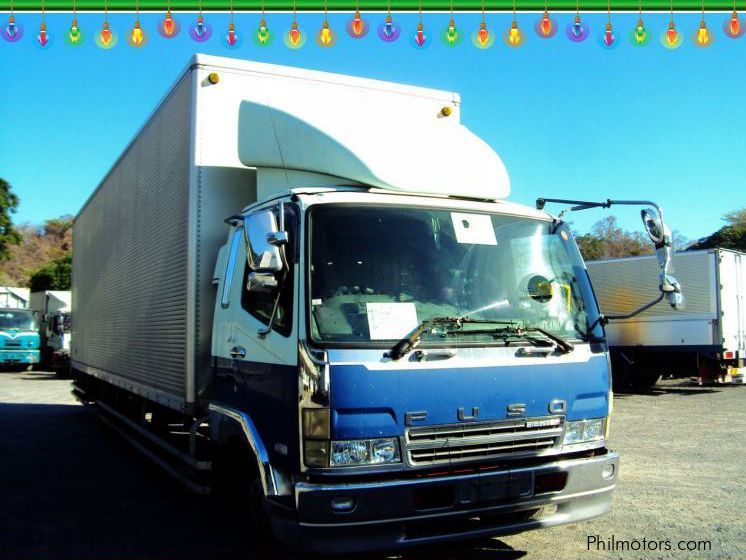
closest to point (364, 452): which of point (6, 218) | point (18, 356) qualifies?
point (18, 356)

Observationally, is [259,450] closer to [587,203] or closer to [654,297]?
[587,203]

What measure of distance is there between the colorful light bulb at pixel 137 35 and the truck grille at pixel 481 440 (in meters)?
4.76

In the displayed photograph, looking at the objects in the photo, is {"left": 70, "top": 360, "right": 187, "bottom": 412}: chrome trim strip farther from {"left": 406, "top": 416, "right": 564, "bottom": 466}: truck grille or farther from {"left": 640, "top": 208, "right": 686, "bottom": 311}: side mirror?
{"left": 640, "top": 208, "right": 686, "bottom": 311}: side mirror

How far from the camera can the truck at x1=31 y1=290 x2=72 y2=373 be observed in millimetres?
23328

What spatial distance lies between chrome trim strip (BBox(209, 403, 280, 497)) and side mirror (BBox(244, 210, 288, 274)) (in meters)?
1.06

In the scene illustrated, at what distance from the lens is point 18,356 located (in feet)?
83.5

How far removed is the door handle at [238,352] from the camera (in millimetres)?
4891

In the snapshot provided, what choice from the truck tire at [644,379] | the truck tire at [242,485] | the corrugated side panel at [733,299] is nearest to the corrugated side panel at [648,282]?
the corrugated side panel at [733,299]

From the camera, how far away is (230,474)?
533 cm

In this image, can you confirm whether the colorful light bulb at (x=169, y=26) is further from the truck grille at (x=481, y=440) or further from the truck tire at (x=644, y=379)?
the truck tire at (x=644, y=379)

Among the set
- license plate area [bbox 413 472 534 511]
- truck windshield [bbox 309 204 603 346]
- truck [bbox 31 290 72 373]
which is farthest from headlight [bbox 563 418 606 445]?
truck [bbox 31 290 72 373]

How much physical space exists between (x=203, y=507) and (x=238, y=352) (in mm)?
2412

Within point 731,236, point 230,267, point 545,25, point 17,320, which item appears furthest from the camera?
point 731,236

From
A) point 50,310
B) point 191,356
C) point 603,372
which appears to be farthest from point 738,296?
point 50,310
